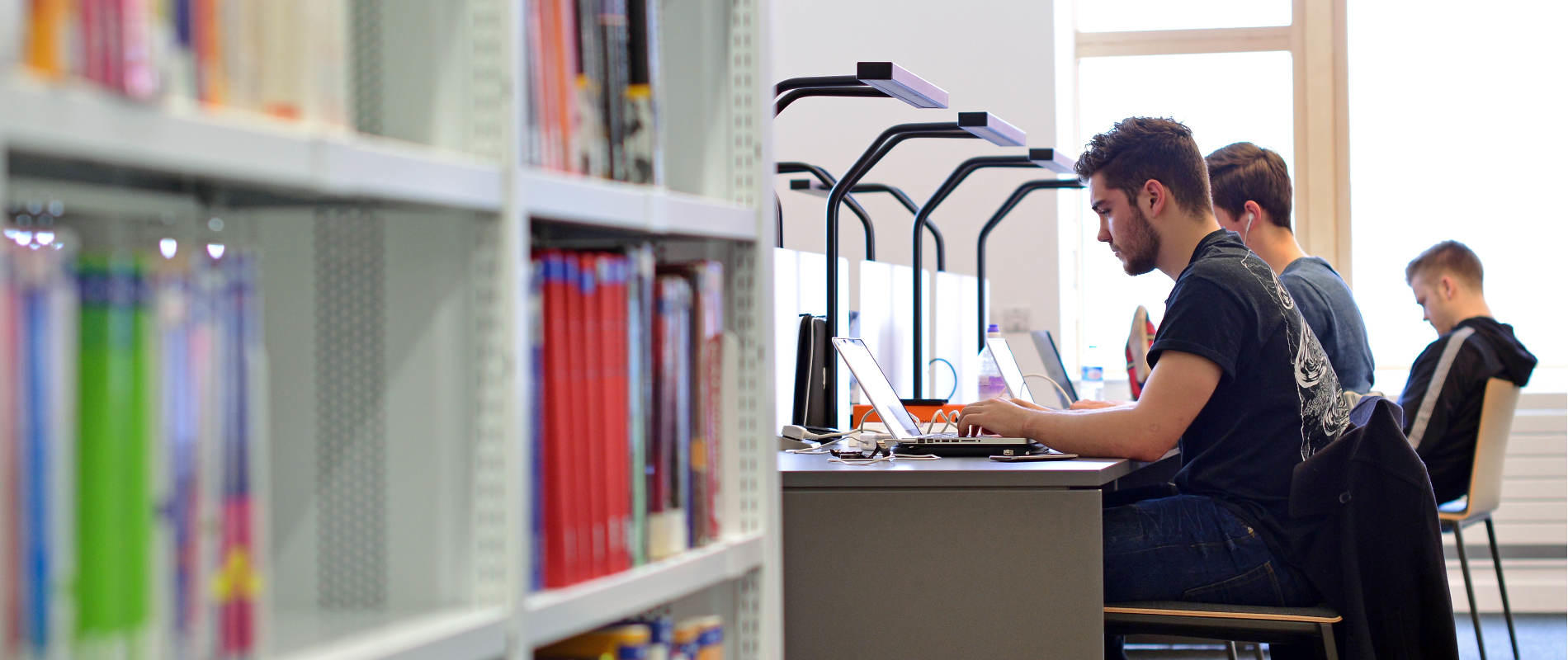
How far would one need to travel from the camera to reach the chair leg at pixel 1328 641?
70.5 inches

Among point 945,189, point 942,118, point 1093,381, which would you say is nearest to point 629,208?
point 945,189

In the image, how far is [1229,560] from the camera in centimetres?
190

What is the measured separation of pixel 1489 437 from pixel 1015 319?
1754mm

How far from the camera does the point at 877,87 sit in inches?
86.7

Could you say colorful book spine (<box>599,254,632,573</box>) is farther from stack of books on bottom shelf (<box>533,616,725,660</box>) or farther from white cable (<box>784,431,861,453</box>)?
white cable (<box>784,431,861,453</box>)

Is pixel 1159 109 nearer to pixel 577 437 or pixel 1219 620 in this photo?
pixel 1219 620

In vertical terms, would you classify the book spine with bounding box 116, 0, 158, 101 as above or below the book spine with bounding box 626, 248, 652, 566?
above

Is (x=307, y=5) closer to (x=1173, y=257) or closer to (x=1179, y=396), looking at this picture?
(x=1179, y=396)

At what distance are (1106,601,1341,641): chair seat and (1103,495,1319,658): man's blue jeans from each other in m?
0.02

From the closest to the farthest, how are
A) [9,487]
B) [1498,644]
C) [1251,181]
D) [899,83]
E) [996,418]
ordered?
[9,487], [996,418], [899,83], [1251,181], [1498,644]

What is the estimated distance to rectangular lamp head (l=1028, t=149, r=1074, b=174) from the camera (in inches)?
133

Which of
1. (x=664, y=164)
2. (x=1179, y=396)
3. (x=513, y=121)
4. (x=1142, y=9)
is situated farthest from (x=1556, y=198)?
(x=513, y=121)

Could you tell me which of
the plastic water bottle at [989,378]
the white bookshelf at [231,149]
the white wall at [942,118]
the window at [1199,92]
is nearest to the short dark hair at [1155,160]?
the plastic water bottle at [989,378]

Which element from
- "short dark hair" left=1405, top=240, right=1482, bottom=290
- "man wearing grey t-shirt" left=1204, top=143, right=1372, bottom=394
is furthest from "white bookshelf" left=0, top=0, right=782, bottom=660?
"short dark hair" left=1405, top=240, right=1482, bottom=290
